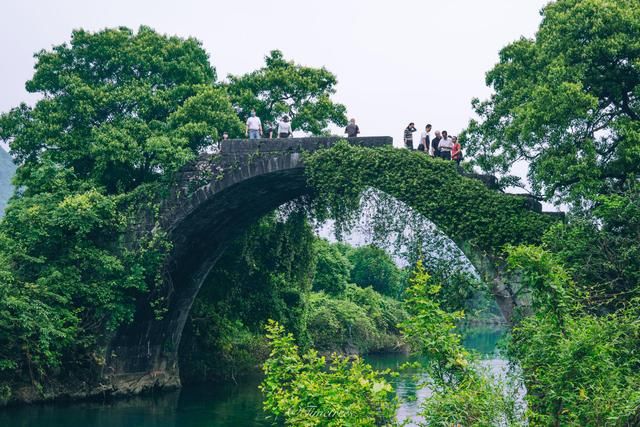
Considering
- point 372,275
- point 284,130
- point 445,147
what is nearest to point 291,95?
point 284,130

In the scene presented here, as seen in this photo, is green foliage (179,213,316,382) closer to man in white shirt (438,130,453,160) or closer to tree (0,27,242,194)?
tree (0,27,242,194)

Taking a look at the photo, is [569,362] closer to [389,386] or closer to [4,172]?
[389,386]

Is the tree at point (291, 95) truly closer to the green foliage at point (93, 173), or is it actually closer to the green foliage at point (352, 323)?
the green foliage at point (93, 173)

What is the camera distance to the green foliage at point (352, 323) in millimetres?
30719

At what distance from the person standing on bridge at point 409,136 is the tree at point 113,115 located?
17.1 feet

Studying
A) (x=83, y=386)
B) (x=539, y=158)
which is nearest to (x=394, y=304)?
(x=83, y=386)

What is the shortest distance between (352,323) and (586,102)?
20530 millimetres

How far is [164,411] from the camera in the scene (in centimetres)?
1858

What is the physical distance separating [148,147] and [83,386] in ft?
20.4

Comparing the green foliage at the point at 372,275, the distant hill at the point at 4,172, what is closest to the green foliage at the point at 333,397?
the green foliage at the point at 372,275

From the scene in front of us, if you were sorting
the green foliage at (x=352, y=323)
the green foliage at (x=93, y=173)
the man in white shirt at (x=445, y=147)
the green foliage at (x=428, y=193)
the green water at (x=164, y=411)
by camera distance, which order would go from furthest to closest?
the green foliage at (x=352, y=323)
the green foliage at (x=93, y=173)
the green water at (x=164, y=411)
the man in white shirt at (x=445, y=147)
the green foliage at (x=428, y=193)

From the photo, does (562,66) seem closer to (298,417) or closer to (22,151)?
(298,417)

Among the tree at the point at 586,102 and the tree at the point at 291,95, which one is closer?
the tree at the point at 586,102

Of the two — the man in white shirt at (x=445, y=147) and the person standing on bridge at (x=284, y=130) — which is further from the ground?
the person standing on bridge at (x=284, y=130)
